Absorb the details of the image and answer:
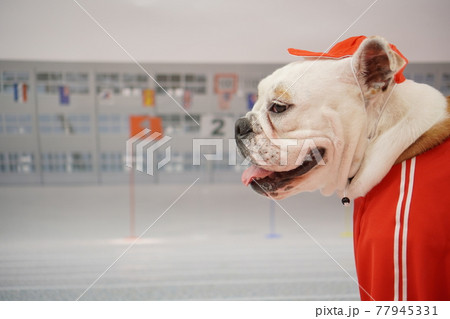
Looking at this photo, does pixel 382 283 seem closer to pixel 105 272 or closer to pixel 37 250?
pixel 105 272

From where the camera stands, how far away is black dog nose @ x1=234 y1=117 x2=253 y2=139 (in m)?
0.83

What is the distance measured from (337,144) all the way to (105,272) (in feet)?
4.70

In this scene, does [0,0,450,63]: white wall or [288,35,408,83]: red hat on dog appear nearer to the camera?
[288,35,408,83]: red hat on dog

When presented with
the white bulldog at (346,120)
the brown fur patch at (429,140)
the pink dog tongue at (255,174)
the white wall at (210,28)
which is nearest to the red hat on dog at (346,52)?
the white bulldog at (346,120)

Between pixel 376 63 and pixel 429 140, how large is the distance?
178 millimetres

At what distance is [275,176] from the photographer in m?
0.84

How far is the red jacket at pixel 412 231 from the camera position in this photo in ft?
1.98

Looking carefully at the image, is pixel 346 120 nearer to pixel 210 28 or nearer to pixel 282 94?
pixel 282 94

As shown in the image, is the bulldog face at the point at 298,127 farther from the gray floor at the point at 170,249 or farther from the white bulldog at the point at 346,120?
the gray floor at the point at 170,249

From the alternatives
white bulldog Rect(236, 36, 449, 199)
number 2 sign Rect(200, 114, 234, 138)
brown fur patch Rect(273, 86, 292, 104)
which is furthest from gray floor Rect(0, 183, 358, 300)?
brown fur patch Rect(273, 86, 292, 104)

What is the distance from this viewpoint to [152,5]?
59.9 inches

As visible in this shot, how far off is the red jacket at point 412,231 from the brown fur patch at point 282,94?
0.25 m

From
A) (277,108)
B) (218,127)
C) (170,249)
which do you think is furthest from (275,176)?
(170,249)

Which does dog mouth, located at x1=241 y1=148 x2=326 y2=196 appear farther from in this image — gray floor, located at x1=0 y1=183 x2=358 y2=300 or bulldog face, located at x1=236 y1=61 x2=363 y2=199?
gray floor, located at x1=0 y1=183 x2=358 y2=300
